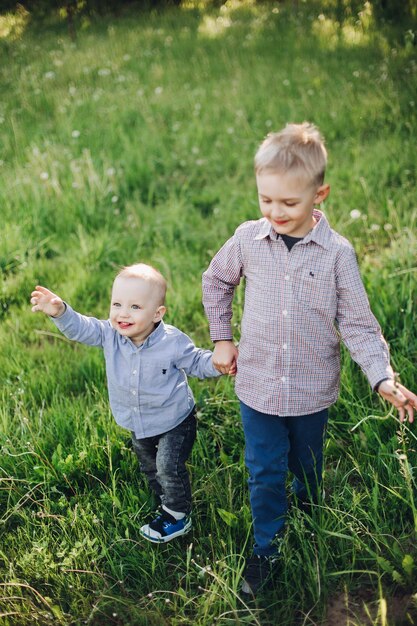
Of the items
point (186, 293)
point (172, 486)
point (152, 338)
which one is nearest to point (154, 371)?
point (152, 338)

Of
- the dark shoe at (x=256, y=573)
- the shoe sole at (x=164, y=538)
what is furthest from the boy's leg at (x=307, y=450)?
the shoe sole at (x=164, y=538)

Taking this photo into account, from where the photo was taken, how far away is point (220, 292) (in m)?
2.56

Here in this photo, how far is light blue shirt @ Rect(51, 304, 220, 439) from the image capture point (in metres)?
2.60

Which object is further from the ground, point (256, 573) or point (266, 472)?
point (266, 472)

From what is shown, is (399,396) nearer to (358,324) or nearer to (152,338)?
(358,324)

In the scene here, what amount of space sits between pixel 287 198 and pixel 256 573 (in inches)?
55.6

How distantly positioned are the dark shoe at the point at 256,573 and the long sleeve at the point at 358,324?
82 centimetres

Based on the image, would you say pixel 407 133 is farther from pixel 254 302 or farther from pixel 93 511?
pixel 93 511

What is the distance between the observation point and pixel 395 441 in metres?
2.83

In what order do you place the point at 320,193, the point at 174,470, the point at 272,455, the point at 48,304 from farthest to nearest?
the point at 174,470, the point at 48,304, the point at 272,455, the point at 320,193

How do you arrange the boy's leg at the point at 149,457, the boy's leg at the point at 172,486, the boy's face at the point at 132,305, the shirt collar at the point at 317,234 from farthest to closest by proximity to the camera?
1. the boy's leg at the point at 149,457
2. the boy's leg at the point at 172,486
3. the boy's face at the point at 132,305
4. the shirt collar at the point at 317,234

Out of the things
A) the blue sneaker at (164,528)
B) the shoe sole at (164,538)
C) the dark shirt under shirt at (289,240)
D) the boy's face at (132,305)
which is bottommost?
the shoe sole at (164,538)

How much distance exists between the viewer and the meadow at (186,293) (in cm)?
241

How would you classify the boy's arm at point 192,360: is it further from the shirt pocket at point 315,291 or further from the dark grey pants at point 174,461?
the shirt pocket at point 315,291
